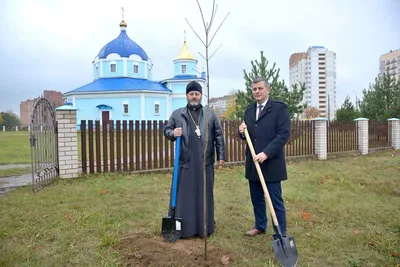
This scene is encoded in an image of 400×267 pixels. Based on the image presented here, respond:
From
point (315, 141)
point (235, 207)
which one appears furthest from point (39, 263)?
point (315, 141)

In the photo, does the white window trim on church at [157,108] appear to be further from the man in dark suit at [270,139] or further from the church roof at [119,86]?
the man in dark suit at [270,139]

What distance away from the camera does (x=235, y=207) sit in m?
4.75

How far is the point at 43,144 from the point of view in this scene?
6164mm

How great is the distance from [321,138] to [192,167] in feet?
29.6

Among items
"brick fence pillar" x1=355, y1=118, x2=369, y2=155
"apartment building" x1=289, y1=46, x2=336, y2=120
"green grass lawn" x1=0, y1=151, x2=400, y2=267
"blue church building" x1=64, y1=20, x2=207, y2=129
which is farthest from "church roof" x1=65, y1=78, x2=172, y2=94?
"apartment building" x1=289, y1=46, x2=336, y2=120

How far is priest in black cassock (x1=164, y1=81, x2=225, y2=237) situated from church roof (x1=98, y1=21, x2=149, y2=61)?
32014mm

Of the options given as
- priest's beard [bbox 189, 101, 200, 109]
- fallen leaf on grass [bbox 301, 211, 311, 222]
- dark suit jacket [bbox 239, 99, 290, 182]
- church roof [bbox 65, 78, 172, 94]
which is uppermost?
church roof [bbox 65, 78, 172, 94]

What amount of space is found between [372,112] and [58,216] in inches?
756

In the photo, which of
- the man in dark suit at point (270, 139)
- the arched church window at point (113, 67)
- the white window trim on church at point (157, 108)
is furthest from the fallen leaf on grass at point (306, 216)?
the arched church window at point (113, 67)

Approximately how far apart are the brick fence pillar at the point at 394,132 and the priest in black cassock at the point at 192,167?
46.2 ft

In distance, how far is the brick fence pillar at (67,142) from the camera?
22.4ft

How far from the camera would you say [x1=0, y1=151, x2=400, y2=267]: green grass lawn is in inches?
116

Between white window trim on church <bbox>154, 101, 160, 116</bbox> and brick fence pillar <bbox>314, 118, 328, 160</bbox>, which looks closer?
brick fence pillar <bbox>314, 118, 328, 160</bbox>

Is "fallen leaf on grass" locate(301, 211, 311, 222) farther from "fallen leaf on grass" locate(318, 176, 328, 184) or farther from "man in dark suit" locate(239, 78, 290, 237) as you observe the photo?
"fallen leaf on grass" locate(318, 176, 328, 184)
